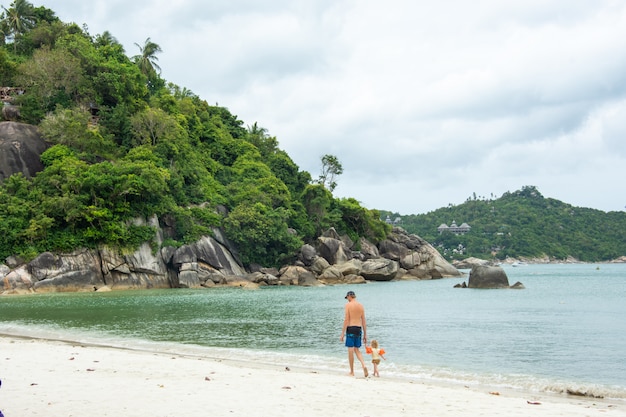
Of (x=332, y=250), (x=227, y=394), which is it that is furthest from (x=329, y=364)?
(x=332, y=250)

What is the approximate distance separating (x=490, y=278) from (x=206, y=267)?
25758 mm

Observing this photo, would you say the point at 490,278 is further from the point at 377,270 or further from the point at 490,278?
the point at 377,270

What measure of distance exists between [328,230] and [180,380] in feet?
172

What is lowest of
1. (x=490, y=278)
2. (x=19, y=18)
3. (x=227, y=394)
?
(x=227, y=394)

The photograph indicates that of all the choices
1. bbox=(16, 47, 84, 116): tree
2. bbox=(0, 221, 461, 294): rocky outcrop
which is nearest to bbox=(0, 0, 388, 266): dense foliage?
bbox=(16, 47, 84, 116): tree

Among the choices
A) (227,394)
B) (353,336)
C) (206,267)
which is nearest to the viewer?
(227,394)

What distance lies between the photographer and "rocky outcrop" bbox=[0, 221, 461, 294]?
3944 cm

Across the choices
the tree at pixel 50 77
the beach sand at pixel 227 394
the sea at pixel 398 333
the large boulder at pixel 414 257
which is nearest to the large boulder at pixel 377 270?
the large boulder at pixel 414 257

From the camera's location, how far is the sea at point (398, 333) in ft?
41.6

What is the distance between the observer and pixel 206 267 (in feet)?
162

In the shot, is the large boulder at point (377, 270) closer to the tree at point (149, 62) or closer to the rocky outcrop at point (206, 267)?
the rocky outcrop at point (206, 267)

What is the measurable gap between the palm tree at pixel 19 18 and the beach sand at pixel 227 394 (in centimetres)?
5918

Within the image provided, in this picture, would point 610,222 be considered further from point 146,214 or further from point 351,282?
point 146,214

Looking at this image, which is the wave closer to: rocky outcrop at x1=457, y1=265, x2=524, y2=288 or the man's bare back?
the man's bare back
